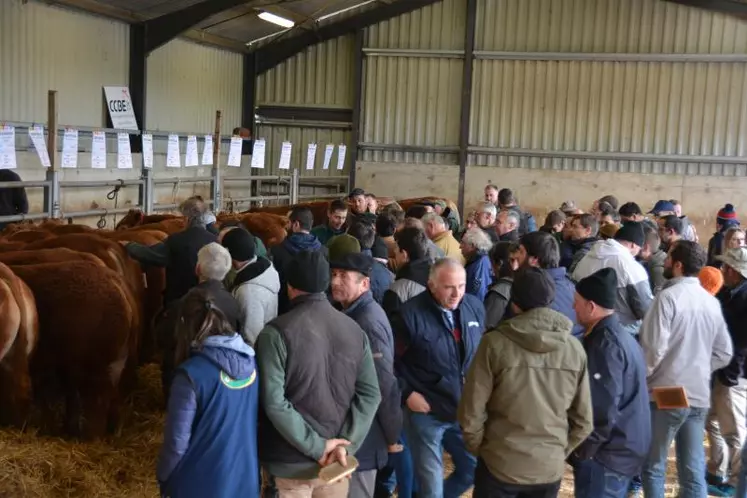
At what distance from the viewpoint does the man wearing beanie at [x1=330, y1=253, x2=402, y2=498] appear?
12.3ft

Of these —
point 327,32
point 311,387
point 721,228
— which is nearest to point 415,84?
point 327,32

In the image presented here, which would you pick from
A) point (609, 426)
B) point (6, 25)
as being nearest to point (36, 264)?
point (609, 426)

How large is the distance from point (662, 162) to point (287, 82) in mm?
8509

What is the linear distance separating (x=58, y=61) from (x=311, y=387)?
1130 centimetres

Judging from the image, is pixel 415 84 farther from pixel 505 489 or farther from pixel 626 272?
pixel 505 489

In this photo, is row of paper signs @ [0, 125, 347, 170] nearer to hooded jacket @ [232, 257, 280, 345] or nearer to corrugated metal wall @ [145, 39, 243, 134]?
corrugated metal wall @ [145, 39, 243, 134]

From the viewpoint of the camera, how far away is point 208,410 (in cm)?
312

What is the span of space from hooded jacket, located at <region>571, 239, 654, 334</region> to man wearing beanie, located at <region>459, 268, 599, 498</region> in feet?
5.79

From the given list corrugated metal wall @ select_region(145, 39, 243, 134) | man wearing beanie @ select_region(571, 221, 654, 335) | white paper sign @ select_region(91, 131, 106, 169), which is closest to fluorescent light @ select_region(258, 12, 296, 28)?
corrugated metal wall @ select_region(145, 39, 243, 134)

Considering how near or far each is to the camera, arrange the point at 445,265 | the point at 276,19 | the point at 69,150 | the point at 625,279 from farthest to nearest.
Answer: the point at 276,19 < the point at 69,150 < the point at 625,279 < the point at 445,265

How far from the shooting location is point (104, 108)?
46.6ft

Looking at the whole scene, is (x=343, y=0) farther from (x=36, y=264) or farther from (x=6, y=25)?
(x=36, y=264)

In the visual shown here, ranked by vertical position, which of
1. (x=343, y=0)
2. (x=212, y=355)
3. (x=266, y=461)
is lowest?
(x=266, y=461)

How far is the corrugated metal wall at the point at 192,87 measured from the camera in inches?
611
